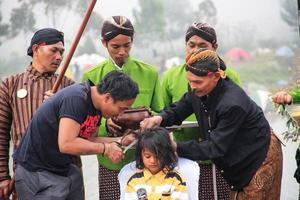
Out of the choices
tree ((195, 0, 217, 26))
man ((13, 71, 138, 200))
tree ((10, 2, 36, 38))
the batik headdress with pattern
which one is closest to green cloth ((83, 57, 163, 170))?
man ((13, 71, 138, 200))

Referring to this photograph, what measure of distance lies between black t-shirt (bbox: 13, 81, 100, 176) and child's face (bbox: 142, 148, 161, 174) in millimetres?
354

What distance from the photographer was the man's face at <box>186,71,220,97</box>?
8.43ft

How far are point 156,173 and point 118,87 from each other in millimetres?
636

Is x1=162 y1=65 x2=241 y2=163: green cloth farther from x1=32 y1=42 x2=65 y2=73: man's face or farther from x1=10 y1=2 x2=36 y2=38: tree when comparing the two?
x1=10 y1=2 x2=36 y2=38: tree

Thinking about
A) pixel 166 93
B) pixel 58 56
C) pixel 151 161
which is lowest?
pixel 151 161

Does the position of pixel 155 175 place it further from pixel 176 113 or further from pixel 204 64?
pixel 204 64

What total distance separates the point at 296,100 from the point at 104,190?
4.24 feet

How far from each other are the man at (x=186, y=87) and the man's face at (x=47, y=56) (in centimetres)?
71

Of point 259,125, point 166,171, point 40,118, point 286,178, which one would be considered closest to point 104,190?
point 166,171

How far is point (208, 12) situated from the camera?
22.7 feet

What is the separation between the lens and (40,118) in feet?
8.21

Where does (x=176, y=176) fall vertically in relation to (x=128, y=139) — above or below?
below

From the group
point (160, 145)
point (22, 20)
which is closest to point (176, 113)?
point (160, 145)

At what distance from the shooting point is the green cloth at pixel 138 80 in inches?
126
